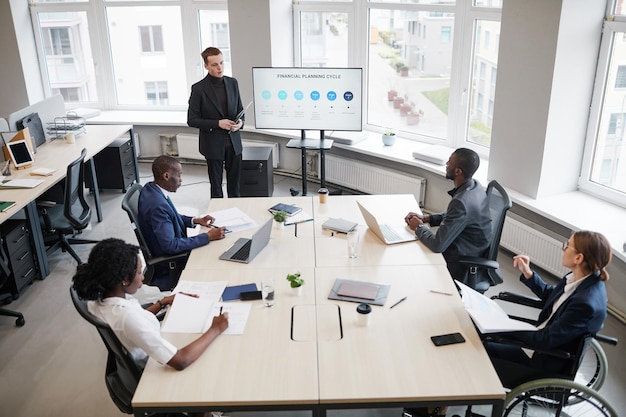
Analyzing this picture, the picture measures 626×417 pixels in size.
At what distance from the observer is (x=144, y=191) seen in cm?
367

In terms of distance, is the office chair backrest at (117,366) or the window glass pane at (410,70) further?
the window glass pane at (410,70)

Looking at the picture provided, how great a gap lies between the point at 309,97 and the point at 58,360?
3.23 metres

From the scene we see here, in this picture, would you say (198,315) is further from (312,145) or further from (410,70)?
(410,70)

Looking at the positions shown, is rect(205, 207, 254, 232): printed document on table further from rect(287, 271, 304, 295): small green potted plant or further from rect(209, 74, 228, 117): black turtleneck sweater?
rect(209, 74, 228, 117): black turtleneck sweater

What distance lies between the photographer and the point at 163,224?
143 inches

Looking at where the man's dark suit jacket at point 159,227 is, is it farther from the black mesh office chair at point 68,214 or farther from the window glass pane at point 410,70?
the window glass pane at point 410,70

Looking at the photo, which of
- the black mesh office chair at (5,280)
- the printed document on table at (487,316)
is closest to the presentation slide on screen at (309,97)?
the black mesh office chair at (5,280)

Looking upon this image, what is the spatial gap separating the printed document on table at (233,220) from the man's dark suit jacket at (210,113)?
4.73 ft

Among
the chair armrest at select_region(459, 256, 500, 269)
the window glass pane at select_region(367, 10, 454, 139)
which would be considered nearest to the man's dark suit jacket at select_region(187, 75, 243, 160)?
the window glass pane at select_region(367, 10, 454, 139)

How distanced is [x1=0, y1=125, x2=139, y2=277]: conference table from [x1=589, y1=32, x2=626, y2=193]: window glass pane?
441 centimetres

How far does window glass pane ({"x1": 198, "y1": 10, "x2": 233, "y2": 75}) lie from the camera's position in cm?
752

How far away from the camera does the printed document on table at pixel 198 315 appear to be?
2848mm

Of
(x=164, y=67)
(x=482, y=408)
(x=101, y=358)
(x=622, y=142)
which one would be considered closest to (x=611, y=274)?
(x=622, y=142)

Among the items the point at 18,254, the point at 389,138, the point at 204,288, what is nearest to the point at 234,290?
the point at 204,288
